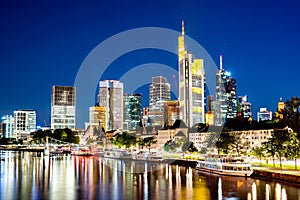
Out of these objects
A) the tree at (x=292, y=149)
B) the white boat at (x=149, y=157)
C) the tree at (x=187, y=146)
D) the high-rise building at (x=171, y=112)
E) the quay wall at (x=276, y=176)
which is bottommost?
the white boat at (x=149, y=157)

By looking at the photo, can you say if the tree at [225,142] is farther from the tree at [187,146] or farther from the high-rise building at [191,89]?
the high-rise building at [191,89]

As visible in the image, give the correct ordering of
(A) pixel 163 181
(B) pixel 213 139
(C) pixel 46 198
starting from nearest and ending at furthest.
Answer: (C) pixel 46 198, (A) pixel 163 181, (B) pixel 213 139

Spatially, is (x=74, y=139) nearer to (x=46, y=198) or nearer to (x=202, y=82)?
(x=202, y=82)

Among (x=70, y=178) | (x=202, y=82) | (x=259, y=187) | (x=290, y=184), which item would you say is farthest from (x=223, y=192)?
(x=202, y=82)

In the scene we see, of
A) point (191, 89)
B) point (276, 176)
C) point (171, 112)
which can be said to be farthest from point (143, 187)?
point (171, 112)

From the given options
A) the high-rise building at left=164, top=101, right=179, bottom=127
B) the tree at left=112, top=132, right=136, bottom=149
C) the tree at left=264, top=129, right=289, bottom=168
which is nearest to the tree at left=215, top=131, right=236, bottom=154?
the tree at left=264, top=129, right=289, bottom=168

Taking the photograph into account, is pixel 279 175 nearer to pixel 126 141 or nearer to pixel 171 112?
pixel 126 141

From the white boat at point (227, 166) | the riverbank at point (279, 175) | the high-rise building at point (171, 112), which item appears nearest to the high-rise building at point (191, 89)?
the high-rise building at point (171, 112)
